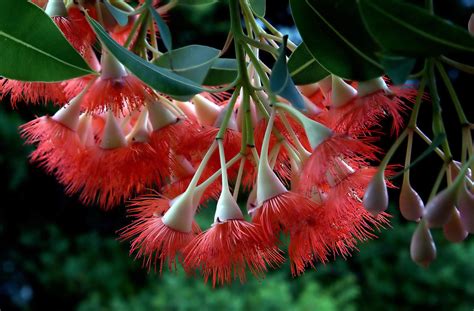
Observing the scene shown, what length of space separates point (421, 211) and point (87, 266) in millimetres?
3439

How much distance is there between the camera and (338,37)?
524 millimetres

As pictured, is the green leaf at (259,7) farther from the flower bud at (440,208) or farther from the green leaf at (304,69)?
the flower bud at (440,208)

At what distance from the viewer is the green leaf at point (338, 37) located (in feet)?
1.65

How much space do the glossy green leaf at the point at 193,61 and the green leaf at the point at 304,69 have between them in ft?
0.27

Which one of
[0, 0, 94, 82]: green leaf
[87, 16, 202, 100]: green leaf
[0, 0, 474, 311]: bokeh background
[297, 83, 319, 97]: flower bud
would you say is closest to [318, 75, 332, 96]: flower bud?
[297, 83, 319, 97]: flower bud

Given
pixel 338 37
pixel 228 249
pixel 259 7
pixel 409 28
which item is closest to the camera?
pixel 409 28

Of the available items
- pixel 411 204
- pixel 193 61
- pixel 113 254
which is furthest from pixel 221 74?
pixel 113 254

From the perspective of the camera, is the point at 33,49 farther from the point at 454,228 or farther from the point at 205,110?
the point at 454,228

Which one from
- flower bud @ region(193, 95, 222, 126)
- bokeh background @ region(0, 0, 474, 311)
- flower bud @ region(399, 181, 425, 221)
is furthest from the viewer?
bokeh background @ region(0, 0, 474, 311)

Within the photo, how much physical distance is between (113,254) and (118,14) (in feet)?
10.7

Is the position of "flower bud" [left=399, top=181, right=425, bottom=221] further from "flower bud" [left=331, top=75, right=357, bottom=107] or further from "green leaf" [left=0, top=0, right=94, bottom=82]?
"green leaf" [left=0, top=0, right=94, bottom=82]

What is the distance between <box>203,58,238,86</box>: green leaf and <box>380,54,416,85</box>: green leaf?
0.95ft

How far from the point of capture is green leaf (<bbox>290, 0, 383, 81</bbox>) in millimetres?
503

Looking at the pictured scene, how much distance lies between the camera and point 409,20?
16.2 inches
